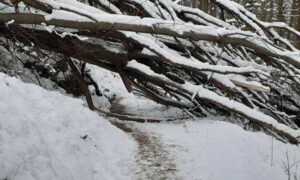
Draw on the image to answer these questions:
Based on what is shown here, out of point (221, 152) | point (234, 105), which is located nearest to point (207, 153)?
point (221, 152)

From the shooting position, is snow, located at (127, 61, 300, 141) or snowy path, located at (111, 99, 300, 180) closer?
snowy path, located at (111, 99, 300, 180)

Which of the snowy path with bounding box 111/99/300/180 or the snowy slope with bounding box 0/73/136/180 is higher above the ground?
the snowy slope with bounding box 0/73/136/180

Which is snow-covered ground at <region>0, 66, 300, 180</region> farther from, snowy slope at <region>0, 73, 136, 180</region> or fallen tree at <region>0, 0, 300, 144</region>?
fallen tree at <region>0, 0, 300, 144</region>

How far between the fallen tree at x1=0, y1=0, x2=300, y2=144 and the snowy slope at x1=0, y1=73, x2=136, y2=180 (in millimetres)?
1115

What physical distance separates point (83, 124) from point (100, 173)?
1315 millimetres

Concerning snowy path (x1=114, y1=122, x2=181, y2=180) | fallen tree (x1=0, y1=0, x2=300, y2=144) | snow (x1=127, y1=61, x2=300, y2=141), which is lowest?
snowy path (x1=114, y1=122, x2=181, y2=180)

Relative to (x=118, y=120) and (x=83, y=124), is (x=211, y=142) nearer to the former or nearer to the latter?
(x=83, y=124)

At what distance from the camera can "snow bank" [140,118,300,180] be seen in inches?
193

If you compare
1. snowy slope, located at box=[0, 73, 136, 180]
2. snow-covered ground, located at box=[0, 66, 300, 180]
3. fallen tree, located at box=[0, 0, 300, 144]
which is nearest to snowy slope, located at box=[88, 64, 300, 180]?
snow-covered ground, located at box=[0, 66, 300, 180]

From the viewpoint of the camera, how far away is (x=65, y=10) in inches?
203

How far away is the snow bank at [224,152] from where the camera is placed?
4902 millimetres

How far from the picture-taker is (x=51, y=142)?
4.66 m

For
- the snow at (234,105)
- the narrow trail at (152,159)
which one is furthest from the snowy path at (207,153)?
the snow at (234,105)

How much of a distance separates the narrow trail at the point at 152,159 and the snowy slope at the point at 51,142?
17 cm
